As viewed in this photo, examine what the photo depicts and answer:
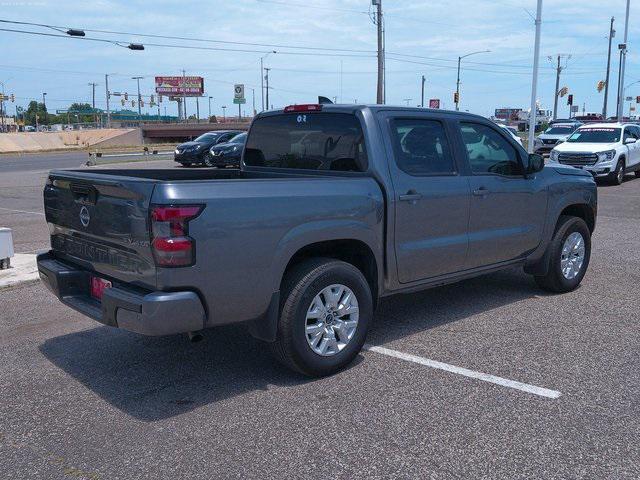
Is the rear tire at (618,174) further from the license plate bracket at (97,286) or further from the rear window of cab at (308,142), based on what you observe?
the license plate bracket at (97,286)

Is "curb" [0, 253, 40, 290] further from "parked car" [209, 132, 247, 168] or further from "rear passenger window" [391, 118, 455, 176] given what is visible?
"parked car" [209, 132, 247, 168]

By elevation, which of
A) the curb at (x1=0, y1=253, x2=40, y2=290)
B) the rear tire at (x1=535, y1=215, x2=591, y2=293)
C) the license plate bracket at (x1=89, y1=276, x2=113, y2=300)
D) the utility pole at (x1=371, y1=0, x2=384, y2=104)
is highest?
the utility pole at (x1=371, y1=0, x2=384, y2=104)

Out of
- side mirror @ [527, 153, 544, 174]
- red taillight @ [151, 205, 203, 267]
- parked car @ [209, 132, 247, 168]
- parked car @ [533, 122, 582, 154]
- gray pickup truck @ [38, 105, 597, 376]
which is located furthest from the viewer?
parked car @ [533, 122, 582, 154]

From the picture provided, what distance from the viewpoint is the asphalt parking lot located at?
11.5 ft

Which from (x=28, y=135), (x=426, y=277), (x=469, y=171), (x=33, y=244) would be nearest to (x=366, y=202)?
(x=426, y=277)

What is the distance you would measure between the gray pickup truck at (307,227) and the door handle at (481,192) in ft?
0.06

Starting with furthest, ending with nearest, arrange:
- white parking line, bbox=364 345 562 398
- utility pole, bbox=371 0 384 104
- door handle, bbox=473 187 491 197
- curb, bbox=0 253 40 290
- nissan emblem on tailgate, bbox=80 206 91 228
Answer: utility pole, bbox=371 0 384 104 → curb, bbox=0 253 40 290 → door handle, bbox=473 187 491 197 → nissan emblem on tailgate, bbox=80 206 91 228 → white parking line, bbox=364 345 562 398

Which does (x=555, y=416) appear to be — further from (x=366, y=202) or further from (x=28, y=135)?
(x=28, y=135)

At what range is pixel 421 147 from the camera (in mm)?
5387

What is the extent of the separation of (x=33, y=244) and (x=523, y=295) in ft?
24.0

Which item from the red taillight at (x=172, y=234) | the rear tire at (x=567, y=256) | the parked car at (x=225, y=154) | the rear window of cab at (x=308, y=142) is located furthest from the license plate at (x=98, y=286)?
the parked car at (x=225, y=154)

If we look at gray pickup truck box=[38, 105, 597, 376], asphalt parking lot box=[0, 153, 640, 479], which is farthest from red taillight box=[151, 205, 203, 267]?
asphalt parking lot box=[0, 153, 640, 479]

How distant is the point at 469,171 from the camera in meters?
5.73

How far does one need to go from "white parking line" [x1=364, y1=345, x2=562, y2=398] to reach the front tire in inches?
17.3
